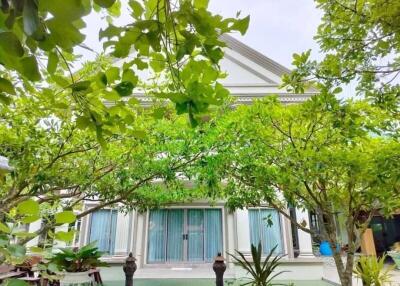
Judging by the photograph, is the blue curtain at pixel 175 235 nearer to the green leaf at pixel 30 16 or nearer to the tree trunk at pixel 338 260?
the tree trunk at pixel 338 260

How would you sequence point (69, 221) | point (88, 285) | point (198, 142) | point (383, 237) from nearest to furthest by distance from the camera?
point (69, 221)
point (198, 142)
point (88, 285)
point (383, 237)

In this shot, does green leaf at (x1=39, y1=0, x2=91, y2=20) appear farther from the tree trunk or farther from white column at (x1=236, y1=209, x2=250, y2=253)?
white column at (x1=236, y1=209, x2=250, y2=253)

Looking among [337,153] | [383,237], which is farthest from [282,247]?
[383,237]

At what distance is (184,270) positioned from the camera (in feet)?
24.9

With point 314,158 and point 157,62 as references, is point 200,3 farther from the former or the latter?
point 314,158

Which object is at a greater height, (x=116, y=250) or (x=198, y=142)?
(x=198, y=142)

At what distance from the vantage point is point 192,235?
314 inches

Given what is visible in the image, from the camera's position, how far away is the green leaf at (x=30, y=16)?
0.49 m

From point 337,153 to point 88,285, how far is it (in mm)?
4792

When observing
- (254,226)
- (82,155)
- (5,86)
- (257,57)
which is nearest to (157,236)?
(254,226)

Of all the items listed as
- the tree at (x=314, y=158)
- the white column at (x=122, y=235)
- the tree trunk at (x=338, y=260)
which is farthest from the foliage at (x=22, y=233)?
the white column at (x=122, y=235)

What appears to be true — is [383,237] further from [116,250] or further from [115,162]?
[115,162]

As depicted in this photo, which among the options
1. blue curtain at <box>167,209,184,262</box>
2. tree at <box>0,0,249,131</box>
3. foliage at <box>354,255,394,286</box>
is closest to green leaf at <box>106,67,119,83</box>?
tree at <box>0,0,249,131</box>

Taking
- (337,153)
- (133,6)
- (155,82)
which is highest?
(155,82)
